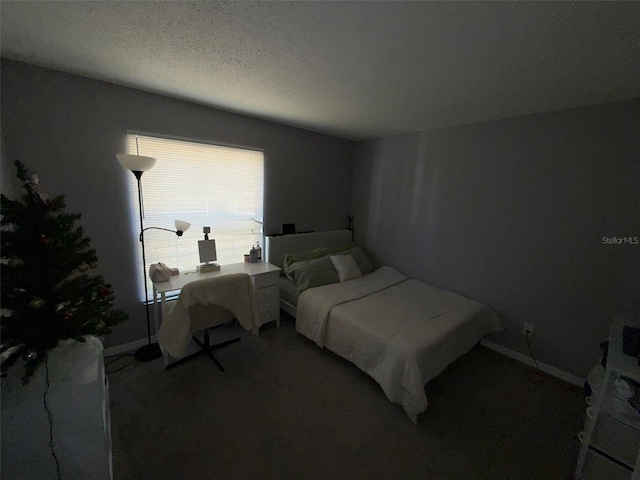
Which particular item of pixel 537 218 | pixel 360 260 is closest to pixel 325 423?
pixel 360 260

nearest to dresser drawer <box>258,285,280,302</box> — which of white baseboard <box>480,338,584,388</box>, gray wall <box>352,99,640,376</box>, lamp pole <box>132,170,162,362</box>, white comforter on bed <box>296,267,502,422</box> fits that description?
white comforter on bed <box>296,267,502,422</box>

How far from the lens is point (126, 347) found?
94.7 inches

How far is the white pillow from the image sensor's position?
312cm

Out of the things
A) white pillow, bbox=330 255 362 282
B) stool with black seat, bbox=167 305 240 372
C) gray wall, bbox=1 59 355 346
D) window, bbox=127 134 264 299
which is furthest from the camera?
white pillow, bbox=330 255 362 282

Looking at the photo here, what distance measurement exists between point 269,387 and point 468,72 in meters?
2.74

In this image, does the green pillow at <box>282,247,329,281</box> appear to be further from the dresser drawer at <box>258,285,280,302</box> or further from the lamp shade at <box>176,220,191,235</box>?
the lamp shade at <box>176,220,191,235</box>

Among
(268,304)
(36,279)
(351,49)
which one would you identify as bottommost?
(268,304)

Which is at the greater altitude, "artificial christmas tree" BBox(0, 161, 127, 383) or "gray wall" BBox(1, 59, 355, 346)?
"gray wall" BBox(1, 59, 355, 346)

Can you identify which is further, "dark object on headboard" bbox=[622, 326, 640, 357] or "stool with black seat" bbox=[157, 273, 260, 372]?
"stool with black seat" bbox=[157, 273, 260, 372]

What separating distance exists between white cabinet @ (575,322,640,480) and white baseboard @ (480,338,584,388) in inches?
42.4

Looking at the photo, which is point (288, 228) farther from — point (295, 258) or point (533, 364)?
point (533, 364)

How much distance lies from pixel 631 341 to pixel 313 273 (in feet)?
7.95

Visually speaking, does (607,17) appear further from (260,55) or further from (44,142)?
(44,142)

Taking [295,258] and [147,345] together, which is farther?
[295,258]
